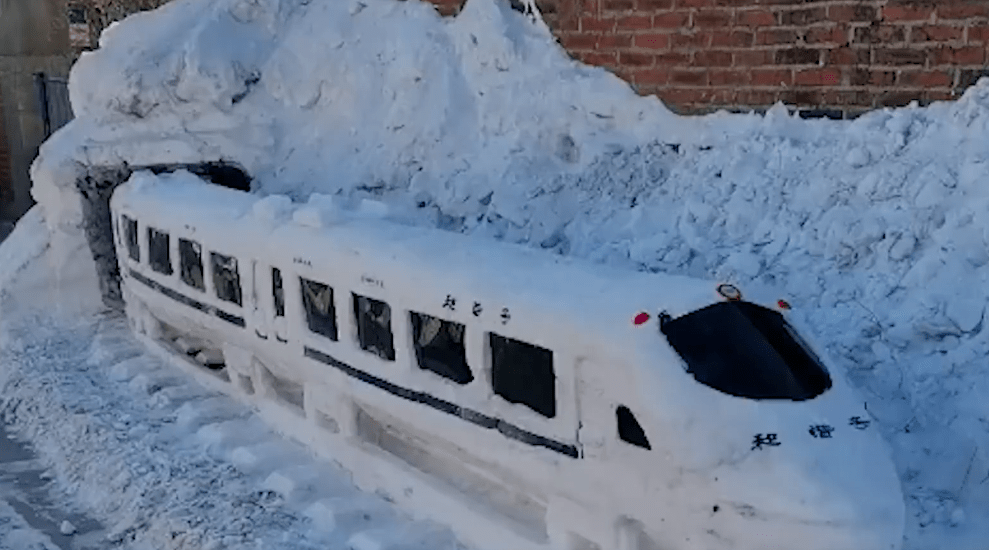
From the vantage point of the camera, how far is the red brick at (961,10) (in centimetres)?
606

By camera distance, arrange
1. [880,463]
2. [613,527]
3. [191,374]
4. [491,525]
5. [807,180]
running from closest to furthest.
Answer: [880,463] → [613,527] → [491,525] → [807,180] → [191,374]

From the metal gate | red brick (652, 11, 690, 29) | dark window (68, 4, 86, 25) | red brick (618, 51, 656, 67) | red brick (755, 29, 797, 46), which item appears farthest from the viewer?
the metal gate

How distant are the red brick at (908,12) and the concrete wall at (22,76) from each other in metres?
15.4

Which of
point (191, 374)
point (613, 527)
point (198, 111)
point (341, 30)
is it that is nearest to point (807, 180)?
point (613, 527)

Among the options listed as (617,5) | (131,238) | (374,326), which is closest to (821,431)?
(374,326)

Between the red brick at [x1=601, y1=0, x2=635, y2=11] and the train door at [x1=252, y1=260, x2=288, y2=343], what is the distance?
11.0 ft

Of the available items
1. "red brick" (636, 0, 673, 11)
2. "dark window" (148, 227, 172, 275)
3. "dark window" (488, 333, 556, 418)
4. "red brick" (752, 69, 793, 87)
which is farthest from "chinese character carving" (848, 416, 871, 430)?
"dark window" (148, 227, 172, 275)

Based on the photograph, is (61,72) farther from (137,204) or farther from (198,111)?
(137,204)

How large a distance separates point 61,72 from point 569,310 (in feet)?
51.7

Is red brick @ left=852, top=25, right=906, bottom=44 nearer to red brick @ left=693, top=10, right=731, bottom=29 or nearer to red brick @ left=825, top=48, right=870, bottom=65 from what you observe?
red brick @ left=825, top=48, right=870, bottom=65

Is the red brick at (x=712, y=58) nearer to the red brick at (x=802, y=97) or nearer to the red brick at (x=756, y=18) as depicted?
the red brick at (x=756, y=18)

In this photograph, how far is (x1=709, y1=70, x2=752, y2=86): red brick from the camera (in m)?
7.30

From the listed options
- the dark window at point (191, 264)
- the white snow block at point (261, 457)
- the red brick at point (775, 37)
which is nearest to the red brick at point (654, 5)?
the red brick at point (775, 37)

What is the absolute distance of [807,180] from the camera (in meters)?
6.43
